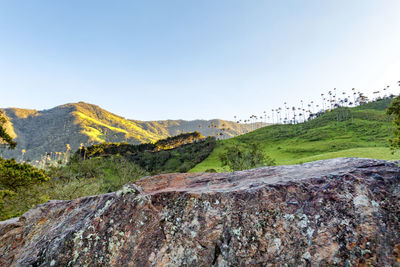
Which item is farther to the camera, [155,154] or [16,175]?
[155,154]

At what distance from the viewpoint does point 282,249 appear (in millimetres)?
4051

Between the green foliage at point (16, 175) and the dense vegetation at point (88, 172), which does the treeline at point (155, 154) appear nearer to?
the dense vegetation at point (88, 172)

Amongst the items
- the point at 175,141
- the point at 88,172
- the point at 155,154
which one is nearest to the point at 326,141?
the point at 155,154

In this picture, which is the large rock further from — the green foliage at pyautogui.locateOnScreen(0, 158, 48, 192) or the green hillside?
the green hillside

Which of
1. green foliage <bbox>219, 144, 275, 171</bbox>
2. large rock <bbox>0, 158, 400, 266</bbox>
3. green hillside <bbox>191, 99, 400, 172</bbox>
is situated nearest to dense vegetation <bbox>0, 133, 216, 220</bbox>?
green hillside <bbox>191, 99, 400, 172</bbox>

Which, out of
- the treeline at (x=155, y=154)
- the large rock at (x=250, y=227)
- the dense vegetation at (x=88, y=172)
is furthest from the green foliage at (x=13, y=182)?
the treeline at (x=155, y=154)

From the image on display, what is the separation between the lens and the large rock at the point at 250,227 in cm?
395

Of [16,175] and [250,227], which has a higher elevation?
[250,227]

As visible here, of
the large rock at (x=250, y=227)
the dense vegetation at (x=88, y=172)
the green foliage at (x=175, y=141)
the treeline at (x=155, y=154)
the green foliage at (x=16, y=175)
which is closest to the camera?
the large rock at (x=250, y=227)

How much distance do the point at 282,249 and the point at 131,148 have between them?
5125 inches

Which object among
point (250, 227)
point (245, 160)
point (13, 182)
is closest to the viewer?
point (250, 227)

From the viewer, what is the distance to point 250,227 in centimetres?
431

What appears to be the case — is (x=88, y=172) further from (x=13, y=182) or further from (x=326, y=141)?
(x=326, y=141)

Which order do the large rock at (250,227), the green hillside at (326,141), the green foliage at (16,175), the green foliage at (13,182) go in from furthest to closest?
the green hillside at (326,141) < the green foliage at (16,175) < the green foliage at (13,182) < the large rock at (250,227)
